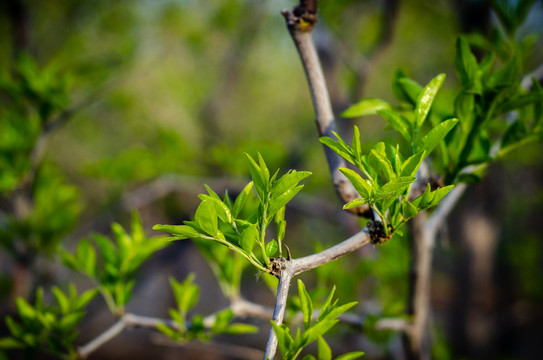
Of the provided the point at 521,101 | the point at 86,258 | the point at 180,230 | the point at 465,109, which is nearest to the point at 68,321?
the point at 86,258

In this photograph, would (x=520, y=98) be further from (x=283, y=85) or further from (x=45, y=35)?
(x=283, y=85)

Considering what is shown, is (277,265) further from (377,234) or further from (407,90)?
(407,90)

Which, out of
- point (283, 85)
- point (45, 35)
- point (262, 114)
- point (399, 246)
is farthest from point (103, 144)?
point (399, 246)

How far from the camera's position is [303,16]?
560 millimetres

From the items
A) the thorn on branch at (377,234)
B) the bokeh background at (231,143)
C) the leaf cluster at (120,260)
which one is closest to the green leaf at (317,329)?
the thorn on branch at (377,234)

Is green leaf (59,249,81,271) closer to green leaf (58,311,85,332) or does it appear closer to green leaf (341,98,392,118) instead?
green leaf (58,311,85,332)

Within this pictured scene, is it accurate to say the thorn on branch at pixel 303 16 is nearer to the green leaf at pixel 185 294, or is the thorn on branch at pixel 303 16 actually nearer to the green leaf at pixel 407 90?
the green leaf at pixel 407 90

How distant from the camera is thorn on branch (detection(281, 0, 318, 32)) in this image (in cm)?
56

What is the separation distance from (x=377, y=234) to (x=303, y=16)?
Answer: 1.30ft

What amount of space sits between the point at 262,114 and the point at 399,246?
4818mm

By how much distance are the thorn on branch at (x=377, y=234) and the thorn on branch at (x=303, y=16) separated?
0.37 metres

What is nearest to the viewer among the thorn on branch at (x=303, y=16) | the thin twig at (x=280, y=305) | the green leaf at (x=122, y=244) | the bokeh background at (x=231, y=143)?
the thin twig at (x=280, y=305)

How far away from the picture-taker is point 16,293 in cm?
138

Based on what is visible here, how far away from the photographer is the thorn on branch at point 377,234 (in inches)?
19.7
